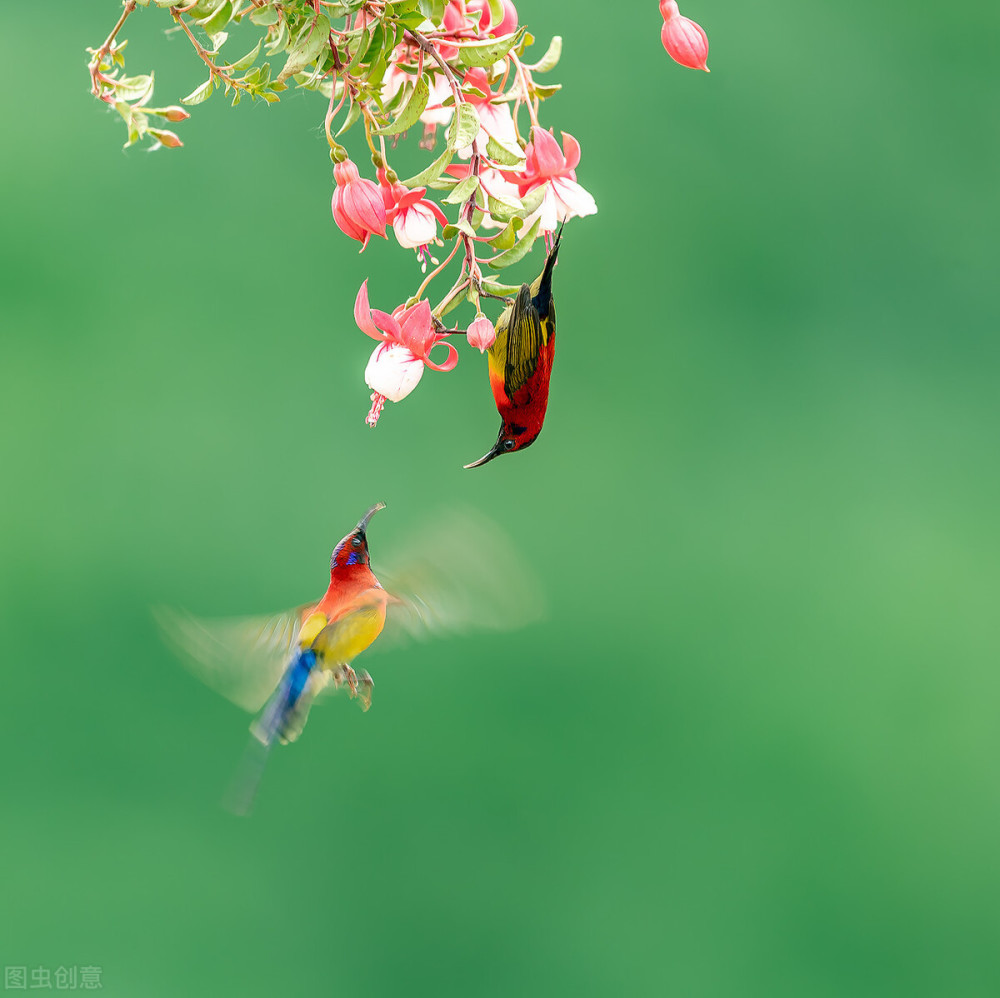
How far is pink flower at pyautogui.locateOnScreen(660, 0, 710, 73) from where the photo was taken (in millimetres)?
597

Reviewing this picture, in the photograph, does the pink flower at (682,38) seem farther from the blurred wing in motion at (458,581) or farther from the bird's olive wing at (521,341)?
the blurred wing in motion at (458,581)

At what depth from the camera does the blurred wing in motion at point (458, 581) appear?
63 cm

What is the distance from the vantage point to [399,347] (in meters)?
0.53

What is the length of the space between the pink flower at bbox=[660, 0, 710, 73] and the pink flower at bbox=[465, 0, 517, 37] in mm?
83

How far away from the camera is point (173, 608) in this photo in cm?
71

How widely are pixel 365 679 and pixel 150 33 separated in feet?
4.59

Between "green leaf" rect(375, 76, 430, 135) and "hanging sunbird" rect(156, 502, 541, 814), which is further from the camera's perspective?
"hanging sunbird" rect(156, 502, 541, 814)

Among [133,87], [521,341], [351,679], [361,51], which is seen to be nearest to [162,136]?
[133,87]

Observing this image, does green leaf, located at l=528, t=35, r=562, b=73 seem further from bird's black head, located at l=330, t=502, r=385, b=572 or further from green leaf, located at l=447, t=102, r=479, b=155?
bird's black head, located at l=330, t=502, r=385, b=572

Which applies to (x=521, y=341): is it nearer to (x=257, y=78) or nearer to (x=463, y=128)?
(x=463, y=128)

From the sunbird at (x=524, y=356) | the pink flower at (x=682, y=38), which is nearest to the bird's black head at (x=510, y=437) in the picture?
the sunbird at (x=524, y=356)

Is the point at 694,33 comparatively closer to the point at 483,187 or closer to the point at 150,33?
the point at 483,187

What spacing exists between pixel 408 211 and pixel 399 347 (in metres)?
0.07

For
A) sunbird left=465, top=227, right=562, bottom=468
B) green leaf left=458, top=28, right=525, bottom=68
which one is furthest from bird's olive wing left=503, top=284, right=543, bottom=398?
green leaf left=458, top=28, right=525, bottom=68
